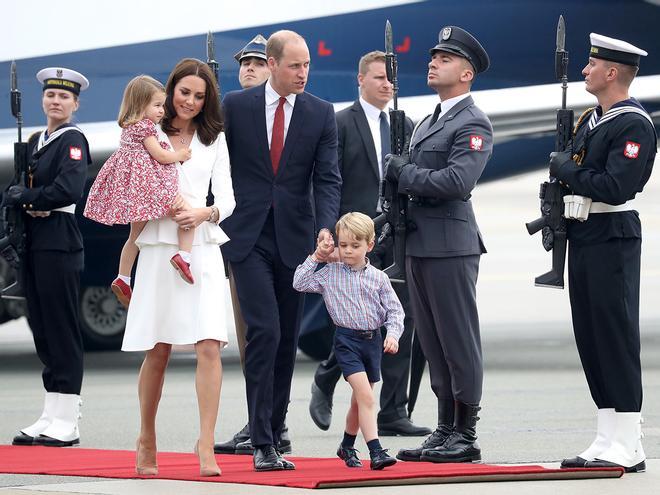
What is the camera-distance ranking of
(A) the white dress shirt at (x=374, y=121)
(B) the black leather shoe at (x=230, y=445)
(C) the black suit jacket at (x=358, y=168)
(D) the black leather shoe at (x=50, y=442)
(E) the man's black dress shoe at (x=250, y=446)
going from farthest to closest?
(A) the white dress shirt at (x=374, y=121) < (C) the black suit jacket at (x=358, y=168) < (D) the black leather shoe at (x=50, y=442) < (B) the black leather shoe at (x=230, y=445) < (E) the man's black dress shoe at (x=250, y=446)

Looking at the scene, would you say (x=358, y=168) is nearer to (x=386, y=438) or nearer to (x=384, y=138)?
(x=384, y=138)

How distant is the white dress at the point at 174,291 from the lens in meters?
6.21

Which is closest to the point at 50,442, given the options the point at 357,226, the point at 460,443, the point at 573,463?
the point at 460,443

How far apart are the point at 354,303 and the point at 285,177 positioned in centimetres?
60

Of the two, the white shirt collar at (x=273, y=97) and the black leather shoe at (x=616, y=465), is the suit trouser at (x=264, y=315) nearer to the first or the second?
the white shirt collar at (x=273, y=97)

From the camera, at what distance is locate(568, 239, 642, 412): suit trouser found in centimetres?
657

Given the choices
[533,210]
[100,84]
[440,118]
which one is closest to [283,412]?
[440,118]

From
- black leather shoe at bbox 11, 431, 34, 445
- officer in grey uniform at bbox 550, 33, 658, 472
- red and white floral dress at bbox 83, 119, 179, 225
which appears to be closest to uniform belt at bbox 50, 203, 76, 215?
black leather shoe at bbox 11, 431, 34, 445

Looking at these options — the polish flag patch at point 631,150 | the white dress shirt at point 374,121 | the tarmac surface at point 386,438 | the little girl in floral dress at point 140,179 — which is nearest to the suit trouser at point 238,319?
the tarmac surface at point 386,438

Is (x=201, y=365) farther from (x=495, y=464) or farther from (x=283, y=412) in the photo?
(x=495, y=464)

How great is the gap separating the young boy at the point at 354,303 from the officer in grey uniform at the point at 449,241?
1.46 feet

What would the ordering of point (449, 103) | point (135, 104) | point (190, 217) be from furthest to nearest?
point (449, 103) < point (135, 104) < point (190, 217)

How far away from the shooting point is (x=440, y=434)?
22.8 ft

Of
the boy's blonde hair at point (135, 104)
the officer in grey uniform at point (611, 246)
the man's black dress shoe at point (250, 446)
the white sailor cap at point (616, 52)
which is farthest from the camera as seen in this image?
the man's black dress shoe at point (250, 446)
